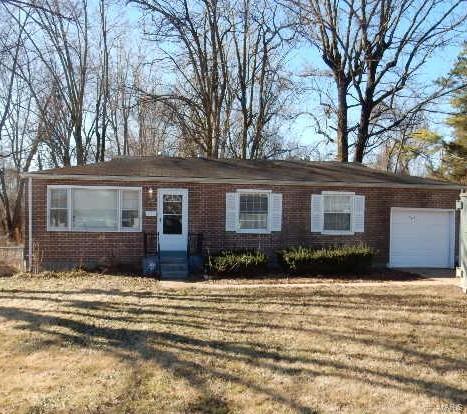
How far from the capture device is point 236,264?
552 inches

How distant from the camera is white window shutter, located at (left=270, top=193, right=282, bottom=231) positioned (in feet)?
52.1

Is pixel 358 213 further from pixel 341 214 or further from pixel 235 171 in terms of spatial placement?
pixel 235 171

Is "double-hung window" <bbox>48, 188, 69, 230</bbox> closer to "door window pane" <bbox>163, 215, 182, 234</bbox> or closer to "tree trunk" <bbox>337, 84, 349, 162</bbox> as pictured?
"door window pane" <bbox>163, 215, 182, 234</bbox>

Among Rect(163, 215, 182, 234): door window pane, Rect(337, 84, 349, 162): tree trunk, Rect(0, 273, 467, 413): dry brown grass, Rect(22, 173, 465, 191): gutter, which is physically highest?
Rect(337, 84, 349, 162): tree trunk

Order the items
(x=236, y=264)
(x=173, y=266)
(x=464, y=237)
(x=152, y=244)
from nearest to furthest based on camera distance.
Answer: (x=464, y=237), (x=236, y=264), (x=173, y=266), (x=152, y=244)

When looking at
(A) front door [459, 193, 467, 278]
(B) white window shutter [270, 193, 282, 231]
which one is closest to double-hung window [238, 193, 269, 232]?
(B) white window shutter [270, 193, 282, 231]

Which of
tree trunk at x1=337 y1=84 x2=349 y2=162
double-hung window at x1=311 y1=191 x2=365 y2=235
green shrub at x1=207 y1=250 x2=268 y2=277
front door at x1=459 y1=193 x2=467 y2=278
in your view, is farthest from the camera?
tree trunk at x1=337 y1=84 x2=349 y2=162

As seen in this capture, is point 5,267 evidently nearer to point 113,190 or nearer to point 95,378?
point 113,190

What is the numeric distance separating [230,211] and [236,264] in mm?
2193

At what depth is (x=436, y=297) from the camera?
11.4 metres

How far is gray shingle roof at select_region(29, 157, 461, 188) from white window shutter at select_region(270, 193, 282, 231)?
50 cm

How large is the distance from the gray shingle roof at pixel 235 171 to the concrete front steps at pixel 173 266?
235cm

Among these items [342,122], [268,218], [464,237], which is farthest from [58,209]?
[342,122]

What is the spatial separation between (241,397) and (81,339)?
3.20 m
